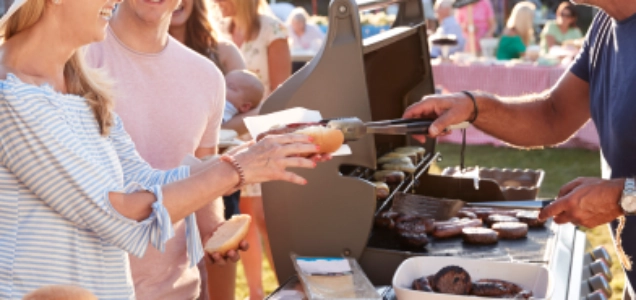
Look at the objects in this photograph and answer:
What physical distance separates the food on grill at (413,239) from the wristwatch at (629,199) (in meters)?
0.65

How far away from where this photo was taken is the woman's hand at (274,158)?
70.4 inches

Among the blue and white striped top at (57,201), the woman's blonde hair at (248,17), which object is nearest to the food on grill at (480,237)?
the blue and white striped top at (57,201)

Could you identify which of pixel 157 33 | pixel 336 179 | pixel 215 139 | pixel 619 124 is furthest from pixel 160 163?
pixel 619 124

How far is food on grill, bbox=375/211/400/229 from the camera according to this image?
8.65ft

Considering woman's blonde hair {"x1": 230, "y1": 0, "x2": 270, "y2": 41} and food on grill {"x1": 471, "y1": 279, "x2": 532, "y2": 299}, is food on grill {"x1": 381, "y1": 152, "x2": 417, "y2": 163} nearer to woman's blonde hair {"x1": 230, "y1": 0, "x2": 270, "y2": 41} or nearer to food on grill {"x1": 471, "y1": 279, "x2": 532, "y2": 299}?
food on grill {"x1": 471, "y1": 279, "x2": 532, "y2": 299}

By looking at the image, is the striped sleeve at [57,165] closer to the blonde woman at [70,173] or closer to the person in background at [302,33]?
the blonde woman at [70,173]

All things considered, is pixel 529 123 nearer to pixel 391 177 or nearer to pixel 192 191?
pixel 391 177

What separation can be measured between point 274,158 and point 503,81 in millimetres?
7264

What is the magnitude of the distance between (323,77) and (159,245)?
0.84 m

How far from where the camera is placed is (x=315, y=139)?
1.88 metres

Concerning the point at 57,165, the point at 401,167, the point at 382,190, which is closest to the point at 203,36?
the point at 401,167

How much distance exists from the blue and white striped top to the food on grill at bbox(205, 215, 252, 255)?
512mm

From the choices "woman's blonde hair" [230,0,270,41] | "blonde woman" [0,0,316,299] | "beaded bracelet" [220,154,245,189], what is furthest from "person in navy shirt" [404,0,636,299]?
"woman's blonde hair" [230,0,270,41]

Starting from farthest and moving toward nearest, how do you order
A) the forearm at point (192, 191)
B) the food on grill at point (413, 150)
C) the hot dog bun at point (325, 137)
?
the food on grill at point (413, 150) < the hot dog bun at point (325, 137) < the forearm at point (192, 191)
